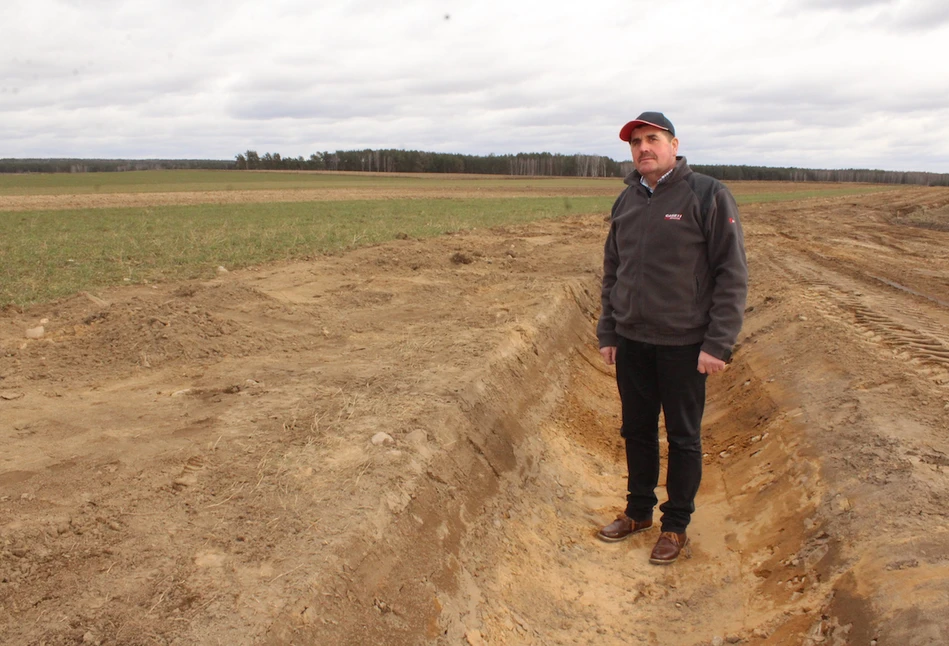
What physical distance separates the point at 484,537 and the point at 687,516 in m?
1.21

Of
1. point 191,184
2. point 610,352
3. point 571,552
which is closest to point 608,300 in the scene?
point 610,352

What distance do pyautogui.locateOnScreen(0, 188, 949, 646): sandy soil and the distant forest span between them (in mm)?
94375

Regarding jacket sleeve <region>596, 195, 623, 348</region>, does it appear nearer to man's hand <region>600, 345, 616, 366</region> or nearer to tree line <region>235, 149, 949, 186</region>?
man's hand <region>600, 345, 616, 366</region>

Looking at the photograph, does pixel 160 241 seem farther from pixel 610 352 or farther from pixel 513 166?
pixel 513 166

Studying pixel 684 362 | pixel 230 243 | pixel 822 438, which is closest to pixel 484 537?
pixel 684 362

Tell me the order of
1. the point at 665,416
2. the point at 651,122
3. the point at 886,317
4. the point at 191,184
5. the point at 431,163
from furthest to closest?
the point at 431,163, the point at 191,184, the point at 886,317, the point at 665,416, the point at 651,122

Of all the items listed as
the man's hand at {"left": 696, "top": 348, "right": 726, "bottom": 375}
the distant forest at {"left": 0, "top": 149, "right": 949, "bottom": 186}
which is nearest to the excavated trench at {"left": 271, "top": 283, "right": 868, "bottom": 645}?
the man's hand at {"left": 696, "top": 348, "right": 726, "bottom": 375}

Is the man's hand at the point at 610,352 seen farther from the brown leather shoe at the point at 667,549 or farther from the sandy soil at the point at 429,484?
the sandy soil at the point at 429,484

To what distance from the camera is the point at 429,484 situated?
14.0 feet

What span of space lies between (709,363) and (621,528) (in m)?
1.41

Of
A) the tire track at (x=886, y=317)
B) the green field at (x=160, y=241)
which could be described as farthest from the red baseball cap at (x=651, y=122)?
the green field at (x=160, y=241)

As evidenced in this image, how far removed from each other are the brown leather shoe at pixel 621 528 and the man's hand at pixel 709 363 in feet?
4.33

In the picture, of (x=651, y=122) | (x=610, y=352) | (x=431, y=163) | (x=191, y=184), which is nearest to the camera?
(x=651, y=122)

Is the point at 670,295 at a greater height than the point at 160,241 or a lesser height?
greater
